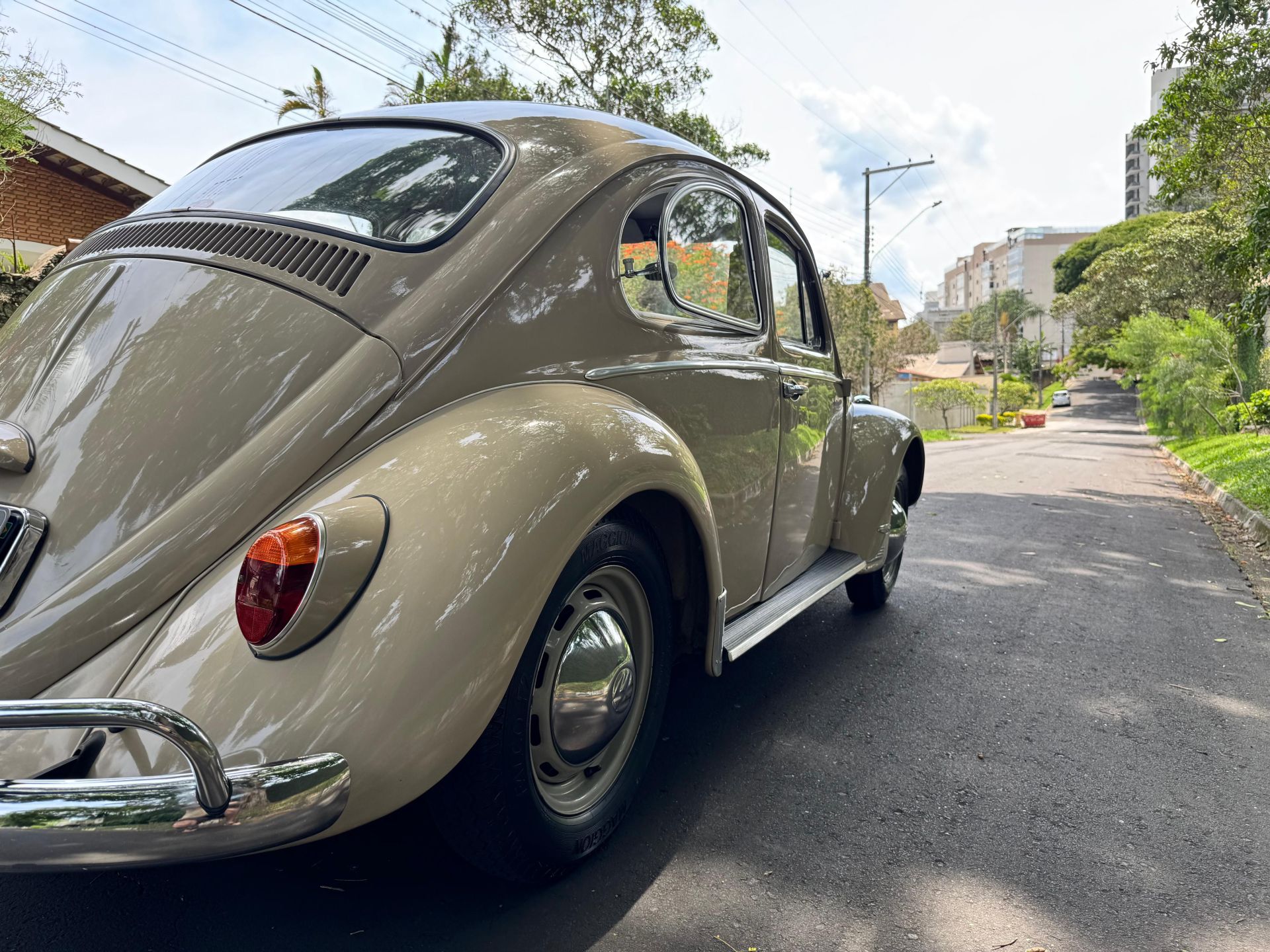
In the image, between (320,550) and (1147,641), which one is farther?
(1147,641)

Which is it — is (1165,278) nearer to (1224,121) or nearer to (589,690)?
(1224,121)

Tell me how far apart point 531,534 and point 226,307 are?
3.11 ft

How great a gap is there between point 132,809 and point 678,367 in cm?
175

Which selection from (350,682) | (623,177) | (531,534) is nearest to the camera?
(350,682)

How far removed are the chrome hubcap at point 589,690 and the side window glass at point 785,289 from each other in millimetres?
1487

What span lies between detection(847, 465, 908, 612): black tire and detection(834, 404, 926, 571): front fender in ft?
1.32

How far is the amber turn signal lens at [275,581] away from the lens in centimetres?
162

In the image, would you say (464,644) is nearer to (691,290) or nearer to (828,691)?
(691,290)

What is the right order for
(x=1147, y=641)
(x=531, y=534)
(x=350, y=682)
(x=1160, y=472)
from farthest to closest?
(x=1160, y=472), (x=1147, y=641), (x=531, y=534), (x=350, y=682)

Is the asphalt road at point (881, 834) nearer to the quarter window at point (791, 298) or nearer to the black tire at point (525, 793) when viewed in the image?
the black tire at point (525, 793)

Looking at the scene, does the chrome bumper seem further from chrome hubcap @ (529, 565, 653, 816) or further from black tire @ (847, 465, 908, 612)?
black tire @ (847, 465, 908, 612)

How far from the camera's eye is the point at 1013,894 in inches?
84.7

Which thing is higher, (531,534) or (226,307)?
(226,307)

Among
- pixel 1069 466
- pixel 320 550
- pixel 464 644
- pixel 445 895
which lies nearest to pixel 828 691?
pixel 445 895
